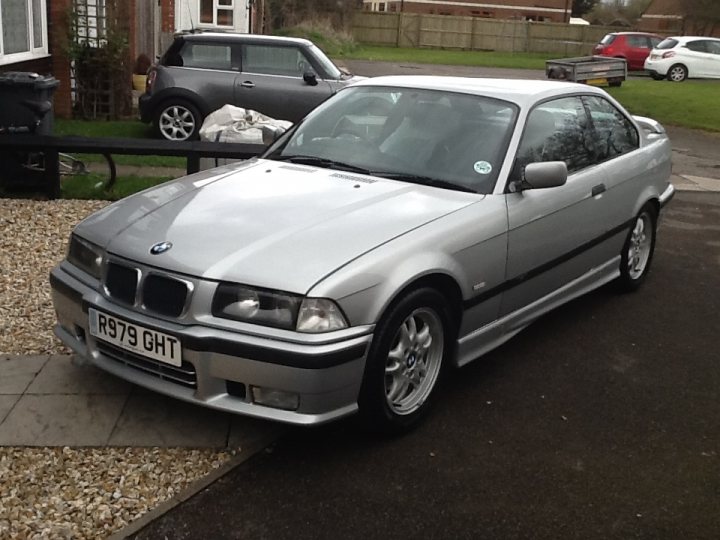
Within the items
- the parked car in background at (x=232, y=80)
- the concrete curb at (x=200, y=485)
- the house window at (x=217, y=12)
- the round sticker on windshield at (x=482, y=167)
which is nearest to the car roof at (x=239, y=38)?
the parked car in background at (x=232, y=80)

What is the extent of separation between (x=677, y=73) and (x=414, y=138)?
91.8 ft

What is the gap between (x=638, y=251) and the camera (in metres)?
6.48

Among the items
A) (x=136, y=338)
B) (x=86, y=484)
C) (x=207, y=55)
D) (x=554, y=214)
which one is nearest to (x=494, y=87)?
(x=554, y=214)

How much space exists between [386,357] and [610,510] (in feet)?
3.74

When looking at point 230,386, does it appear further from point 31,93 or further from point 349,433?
point 31,93

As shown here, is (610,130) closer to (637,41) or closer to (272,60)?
(272,60)

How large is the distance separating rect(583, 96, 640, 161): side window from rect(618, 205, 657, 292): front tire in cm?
52

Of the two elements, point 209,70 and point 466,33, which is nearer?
point 209,70

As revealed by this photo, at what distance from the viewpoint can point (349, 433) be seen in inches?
161

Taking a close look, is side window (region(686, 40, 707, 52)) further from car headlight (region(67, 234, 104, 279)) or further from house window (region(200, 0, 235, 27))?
car headlight (region(67, 234, 104, 279))

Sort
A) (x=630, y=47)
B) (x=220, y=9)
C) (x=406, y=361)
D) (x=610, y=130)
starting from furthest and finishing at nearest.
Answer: (x=630, y=47), (x=220, y=9), (x=610, y=130), (x=406, y=361)

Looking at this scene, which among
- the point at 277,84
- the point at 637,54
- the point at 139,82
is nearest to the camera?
the point at 277,84

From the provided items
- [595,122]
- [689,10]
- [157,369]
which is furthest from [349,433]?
[689,10]

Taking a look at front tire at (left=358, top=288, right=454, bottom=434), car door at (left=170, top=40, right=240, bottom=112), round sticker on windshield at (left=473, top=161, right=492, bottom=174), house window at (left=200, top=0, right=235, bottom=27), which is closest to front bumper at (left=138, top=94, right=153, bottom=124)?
car door at (left=170, top=40, right=240, bottom=112)
